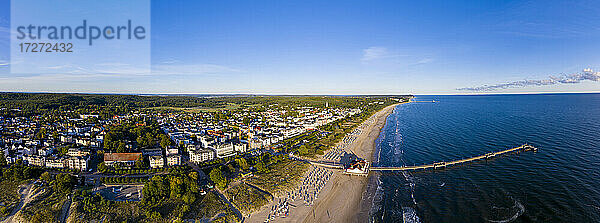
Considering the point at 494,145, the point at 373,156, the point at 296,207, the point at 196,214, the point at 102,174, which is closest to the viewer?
the point at 196,214

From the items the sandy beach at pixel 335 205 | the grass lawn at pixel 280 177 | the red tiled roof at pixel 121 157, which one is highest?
the red tiled roof at pixel 121 157

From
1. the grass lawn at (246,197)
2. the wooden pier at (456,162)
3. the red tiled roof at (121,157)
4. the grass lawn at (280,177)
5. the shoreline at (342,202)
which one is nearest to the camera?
the shoreline at (342,202)

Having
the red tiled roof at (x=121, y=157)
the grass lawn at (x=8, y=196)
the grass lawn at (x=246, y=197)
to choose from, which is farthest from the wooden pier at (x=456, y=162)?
the grass lawn at (x=8, y=196)

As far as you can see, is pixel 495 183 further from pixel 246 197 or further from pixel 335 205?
pixel 246 197

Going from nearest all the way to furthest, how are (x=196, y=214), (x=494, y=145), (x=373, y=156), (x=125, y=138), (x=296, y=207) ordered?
1. (x=196, y=214)
2. (x=296, y=207)
3. (x=373, y=156)
4. (x=494, y=145)
5. (x=125, y=138)

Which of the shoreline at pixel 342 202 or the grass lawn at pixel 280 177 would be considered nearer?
the shoreline at pixel 342 202

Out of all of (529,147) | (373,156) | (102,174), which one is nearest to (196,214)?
(102,174)

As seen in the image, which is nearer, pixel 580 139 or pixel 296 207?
pixel 296 207

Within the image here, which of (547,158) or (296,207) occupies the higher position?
(547,158)

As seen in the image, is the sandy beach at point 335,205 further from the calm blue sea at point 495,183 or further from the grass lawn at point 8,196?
the grass lawn at point 8,196

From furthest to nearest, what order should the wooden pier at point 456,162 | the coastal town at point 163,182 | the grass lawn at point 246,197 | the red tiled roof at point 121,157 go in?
the red tiled roof at point 121,157, the wooden pier at point 456,162, the grass lawn at point 246,197, the coastal town at point 163,182

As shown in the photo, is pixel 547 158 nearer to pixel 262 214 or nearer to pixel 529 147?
pixel 529 147
